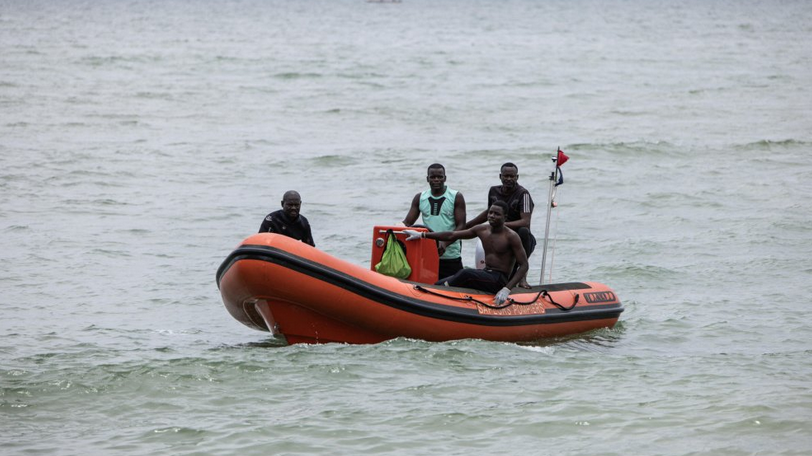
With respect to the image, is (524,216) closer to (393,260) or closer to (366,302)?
(393,260)

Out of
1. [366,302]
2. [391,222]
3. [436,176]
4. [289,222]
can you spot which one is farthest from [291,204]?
[391,222]

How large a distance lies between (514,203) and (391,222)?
6.03m

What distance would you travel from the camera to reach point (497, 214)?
28.6ft

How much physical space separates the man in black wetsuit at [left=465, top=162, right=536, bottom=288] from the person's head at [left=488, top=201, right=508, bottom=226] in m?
0.27

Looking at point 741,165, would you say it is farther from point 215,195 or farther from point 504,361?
point 504,361

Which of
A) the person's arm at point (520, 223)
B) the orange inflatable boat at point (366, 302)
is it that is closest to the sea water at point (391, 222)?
the orange inflatable boat at point (366, 302)

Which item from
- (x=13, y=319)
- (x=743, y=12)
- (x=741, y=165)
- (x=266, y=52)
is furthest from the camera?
(x=743, y=12)

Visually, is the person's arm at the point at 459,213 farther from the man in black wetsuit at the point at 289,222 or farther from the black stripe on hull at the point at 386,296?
the man in black wetsuit at the point at 289,222

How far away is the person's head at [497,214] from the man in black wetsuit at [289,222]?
141 centimetres

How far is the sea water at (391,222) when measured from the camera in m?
7.48

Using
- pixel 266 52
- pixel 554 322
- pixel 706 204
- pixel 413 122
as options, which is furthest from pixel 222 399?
pixel 266 52

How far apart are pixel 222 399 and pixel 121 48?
3688 centimetres

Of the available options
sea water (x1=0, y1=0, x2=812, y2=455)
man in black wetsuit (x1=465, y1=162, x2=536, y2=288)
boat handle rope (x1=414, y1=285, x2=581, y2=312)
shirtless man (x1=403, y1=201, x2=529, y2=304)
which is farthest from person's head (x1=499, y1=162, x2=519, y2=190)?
sea water (x1=0, y1=0, x2=812, y2=455)

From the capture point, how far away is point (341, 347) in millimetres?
8617
